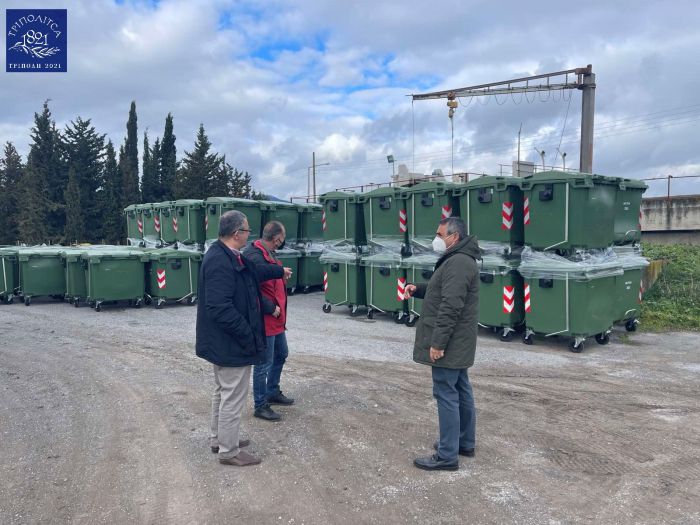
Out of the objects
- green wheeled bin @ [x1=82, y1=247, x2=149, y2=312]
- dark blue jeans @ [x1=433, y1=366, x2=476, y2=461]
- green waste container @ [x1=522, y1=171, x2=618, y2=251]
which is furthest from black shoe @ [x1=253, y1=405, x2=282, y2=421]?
green wheeled bin @ [x1=82, y1=247, x2=149, y2=312]

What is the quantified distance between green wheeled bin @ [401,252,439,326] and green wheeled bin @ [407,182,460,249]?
230 mm

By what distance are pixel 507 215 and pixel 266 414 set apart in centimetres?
564

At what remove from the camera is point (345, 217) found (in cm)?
1226

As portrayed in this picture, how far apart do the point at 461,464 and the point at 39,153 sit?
38.4 metres

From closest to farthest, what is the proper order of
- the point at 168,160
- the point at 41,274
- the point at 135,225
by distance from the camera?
1. the point at 41,274
2. the point at 135,225
3. the point at 168,160

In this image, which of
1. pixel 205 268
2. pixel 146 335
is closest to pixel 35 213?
pixel 146 335

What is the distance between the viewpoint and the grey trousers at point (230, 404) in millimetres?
4168

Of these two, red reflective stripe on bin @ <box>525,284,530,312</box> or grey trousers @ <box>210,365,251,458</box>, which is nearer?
grey trousers @ <box>210,365,251,458</box>

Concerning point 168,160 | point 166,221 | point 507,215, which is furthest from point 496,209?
point 168,160

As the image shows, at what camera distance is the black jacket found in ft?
13.2

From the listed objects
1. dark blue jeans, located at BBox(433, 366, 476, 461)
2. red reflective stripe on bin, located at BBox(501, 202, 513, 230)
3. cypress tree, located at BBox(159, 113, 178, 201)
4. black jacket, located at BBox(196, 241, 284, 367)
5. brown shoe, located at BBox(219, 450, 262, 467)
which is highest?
cypress tree, located at BBox(159, 113, 178, 201)

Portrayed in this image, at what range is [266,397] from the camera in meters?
5.27

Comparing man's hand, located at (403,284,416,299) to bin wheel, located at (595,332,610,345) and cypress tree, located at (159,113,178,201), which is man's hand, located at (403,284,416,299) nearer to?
bin wheel, located at (595,332,610,345)

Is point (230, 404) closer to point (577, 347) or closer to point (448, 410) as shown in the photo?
point (448, 410)
